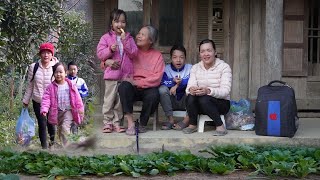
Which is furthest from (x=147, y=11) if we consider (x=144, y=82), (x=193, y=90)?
(x=193, y=90)

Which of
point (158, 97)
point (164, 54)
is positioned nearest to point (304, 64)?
point (164, 54)

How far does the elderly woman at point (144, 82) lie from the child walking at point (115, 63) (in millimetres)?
144

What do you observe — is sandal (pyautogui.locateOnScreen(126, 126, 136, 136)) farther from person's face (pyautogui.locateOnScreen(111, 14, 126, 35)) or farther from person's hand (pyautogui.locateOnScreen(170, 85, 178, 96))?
person's face (pyautogui.locateOnScreen(111, 14, 126, 35))

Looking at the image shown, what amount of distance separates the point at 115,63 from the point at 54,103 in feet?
3.31

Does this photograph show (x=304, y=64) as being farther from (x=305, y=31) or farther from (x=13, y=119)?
(x=13, y=119)

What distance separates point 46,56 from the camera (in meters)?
8.06

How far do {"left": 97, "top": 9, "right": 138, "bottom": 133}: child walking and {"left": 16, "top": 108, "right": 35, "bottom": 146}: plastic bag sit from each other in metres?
1.16

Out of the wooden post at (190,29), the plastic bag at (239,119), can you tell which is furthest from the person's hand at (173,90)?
the wooden post at (190,29)

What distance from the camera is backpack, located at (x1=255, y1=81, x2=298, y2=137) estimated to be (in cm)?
752

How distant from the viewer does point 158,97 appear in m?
7.76

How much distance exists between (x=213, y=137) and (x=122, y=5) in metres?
3.23

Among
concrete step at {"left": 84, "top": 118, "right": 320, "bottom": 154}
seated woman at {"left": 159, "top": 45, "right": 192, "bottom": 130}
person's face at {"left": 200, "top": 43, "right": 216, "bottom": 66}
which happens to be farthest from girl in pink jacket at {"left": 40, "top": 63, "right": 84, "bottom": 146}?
person's face at {"left": 200, "top": 43, "right": 216, "bottom": 66}

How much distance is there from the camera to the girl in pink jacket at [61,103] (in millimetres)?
7767

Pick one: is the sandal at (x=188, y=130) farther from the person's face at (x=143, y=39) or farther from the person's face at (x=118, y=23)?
the person's face at (x=118, y=23)
